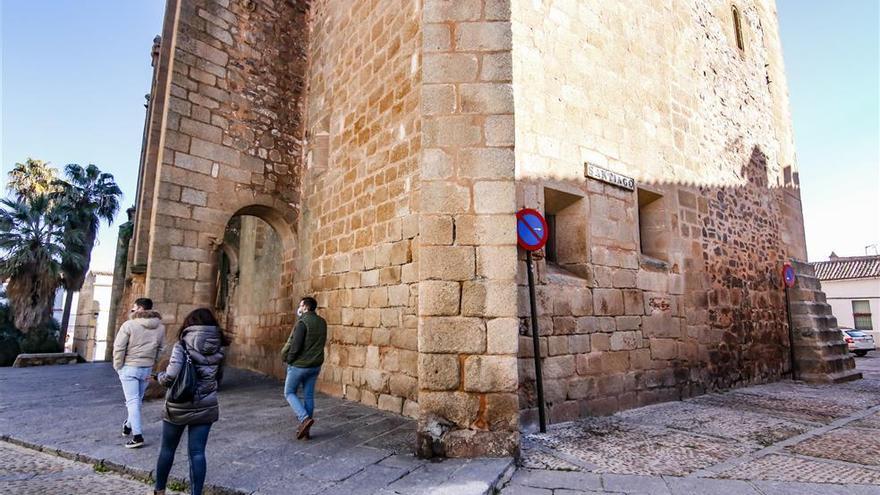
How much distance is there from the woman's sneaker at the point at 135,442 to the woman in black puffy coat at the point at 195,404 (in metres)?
1.26

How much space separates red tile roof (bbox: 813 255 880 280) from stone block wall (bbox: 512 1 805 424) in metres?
21.1

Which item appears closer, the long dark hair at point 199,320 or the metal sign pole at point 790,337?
the long dark hair at point 199,320

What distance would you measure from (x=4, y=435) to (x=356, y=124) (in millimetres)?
5253

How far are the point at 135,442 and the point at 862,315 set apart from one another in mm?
32378

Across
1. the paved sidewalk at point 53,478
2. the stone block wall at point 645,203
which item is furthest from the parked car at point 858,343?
the paved sidewalk at point 53,478

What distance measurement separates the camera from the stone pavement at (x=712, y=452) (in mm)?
3168

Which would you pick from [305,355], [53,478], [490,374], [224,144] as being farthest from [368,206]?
[53,478]

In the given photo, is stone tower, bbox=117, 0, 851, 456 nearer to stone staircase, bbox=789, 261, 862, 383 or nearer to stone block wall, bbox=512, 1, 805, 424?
stone block wall, bbox=512, 1, 805, 424

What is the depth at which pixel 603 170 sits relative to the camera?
6117 millimetres

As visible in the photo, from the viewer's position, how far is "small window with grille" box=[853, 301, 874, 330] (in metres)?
24.1

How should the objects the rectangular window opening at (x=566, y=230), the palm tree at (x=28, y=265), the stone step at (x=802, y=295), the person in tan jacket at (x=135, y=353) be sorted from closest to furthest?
the person in tan jacket at (x=135, y=353), the rectangular window opening at (x=566, y=230), the stone step at (x=802, y=295), the palm tree at (x=28, y=265)

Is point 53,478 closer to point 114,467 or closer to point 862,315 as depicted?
point 114,467

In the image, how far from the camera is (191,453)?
285 centimetres

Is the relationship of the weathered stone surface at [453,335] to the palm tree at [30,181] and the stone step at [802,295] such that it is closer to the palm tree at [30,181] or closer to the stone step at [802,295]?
the stone step at [802,295]
